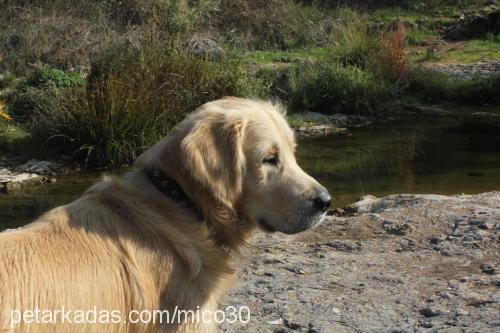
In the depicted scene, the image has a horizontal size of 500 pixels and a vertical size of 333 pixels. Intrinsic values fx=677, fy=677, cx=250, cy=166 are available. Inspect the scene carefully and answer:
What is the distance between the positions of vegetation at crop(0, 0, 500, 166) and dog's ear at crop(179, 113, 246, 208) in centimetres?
530

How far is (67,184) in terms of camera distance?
1048cm

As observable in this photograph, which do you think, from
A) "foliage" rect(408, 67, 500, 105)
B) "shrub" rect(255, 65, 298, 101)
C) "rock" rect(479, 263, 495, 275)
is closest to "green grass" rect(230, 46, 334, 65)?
"shrub" rect(255, 65, 298, 101)

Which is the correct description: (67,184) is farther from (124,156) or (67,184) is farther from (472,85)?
(472,85)

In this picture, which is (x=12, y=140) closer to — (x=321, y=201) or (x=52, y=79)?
(x=52, y=79)

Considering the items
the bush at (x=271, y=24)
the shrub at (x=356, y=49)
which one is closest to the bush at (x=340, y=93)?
the shrub at (x=356, y=49)

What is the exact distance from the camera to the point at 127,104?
11.5 meters

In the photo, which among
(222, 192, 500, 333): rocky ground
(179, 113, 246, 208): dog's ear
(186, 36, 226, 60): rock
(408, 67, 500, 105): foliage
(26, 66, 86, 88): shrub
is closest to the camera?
(179, 113, 246, 208): dog's ear

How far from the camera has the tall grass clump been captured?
1143cm

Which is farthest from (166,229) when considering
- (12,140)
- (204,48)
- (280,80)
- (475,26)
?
(475,26)

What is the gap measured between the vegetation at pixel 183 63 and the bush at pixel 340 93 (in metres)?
0.03

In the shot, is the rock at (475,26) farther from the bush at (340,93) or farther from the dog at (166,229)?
the dog at (166,229)

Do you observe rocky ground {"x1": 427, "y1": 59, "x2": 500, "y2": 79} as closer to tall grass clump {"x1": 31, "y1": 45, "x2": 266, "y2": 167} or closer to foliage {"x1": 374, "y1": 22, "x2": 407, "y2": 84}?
foliage {"x1": 374, "y1": 22, "x2": 407, "y2": 84}

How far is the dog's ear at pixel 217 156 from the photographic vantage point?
3445 mm

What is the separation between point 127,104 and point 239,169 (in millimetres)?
8231
